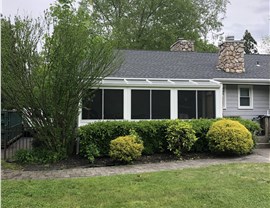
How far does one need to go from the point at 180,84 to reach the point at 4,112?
21.3 feet

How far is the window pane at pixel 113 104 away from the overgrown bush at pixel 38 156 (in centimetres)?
248

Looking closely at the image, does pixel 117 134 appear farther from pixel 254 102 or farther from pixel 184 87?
pixel 254 102

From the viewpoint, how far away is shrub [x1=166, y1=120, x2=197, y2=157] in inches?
377

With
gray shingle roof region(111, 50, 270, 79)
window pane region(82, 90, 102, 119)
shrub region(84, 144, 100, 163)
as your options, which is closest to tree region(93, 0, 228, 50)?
gray shingle roof region(111, 50, 270, 79)

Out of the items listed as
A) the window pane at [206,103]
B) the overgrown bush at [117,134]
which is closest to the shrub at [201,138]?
the overgrown bush at [117,134]

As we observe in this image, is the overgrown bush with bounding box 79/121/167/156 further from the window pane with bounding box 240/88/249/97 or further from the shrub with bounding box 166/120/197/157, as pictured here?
the window pane with bounding box 240/88/249/97

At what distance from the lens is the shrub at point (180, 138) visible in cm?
957

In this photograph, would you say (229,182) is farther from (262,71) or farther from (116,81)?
(262,71)

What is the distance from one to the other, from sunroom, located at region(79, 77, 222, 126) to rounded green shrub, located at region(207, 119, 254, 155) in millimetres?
1924

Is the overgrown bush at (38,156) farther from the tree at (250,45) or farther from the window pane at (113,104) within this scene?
the tree at (250,45)

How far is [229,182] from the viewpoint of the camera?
19.9 feet

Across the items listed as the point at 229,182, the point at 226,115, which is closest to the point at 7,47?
the point at 229,182

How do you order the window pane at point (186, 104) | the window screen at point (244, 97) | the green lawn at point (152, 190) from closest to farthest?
the green lawn at point (152, 190) < the window pane at point (186, 104) < the window screen at point (244, 97)

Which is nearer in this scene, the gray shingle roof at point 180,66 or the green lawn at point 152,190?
the green lawn at point 152,190
